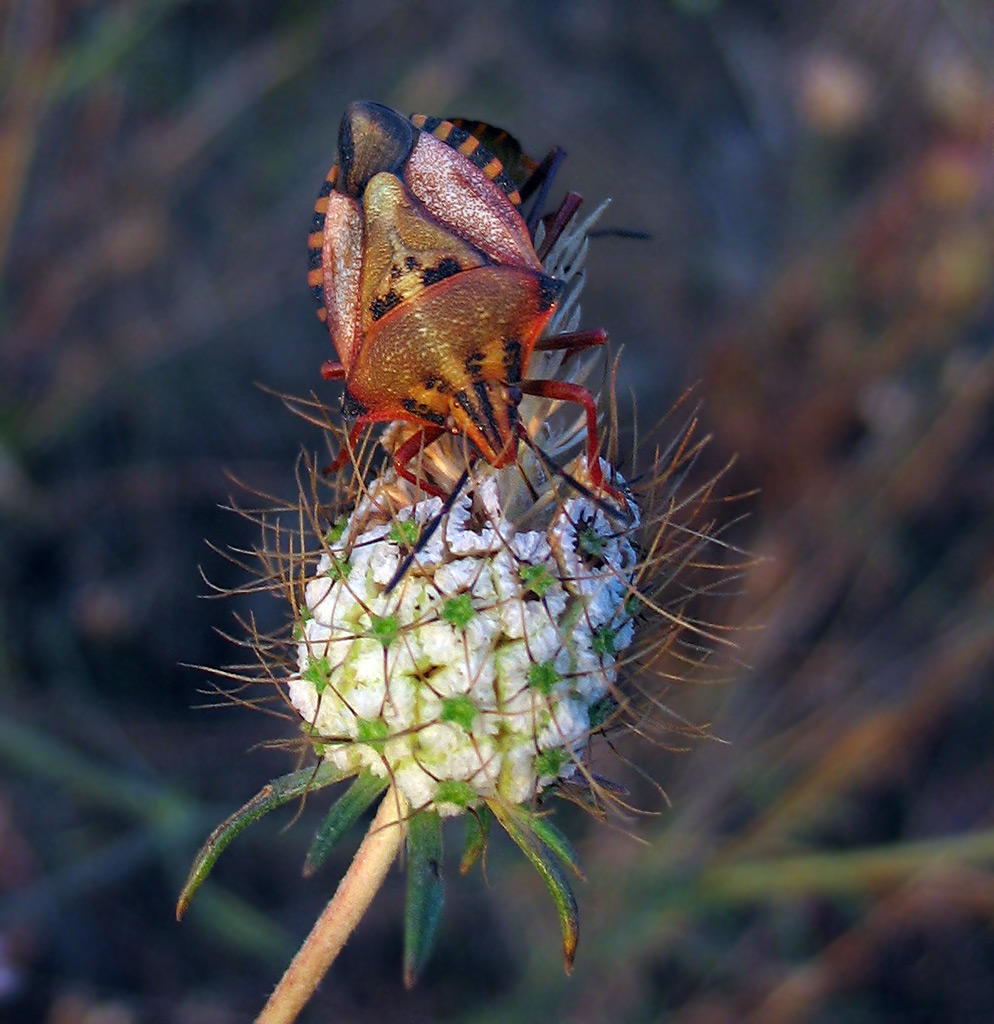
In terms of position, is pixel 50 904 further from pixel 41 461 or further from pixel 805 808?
pixel 805 808

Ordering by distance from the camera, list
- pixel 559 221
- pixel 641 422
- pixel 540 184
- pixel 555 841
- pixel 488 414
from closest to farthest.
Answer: pixel 555 841, pixel 488 414, pixel 559 221, pixel 540 184, pixel 641 422

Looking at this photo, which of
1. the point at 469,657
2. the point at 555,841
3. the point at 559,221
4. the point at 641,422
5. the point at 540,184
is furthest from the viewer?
the point at 641,422

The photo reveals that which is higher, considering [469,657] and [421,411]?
[421,411]

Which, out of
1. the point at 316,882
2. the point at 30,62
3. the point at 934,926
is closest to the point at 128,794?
the point at 316,882

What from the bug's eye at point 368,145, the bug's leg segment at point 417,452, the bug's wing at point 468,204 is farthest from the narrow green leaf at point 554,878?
the bug's eye at point 368,145

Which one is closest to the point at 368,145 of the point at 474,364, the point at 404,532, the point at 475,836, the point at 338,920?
the point at 474,364

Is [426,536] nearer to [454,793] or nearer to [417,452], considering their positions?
[417,452]
